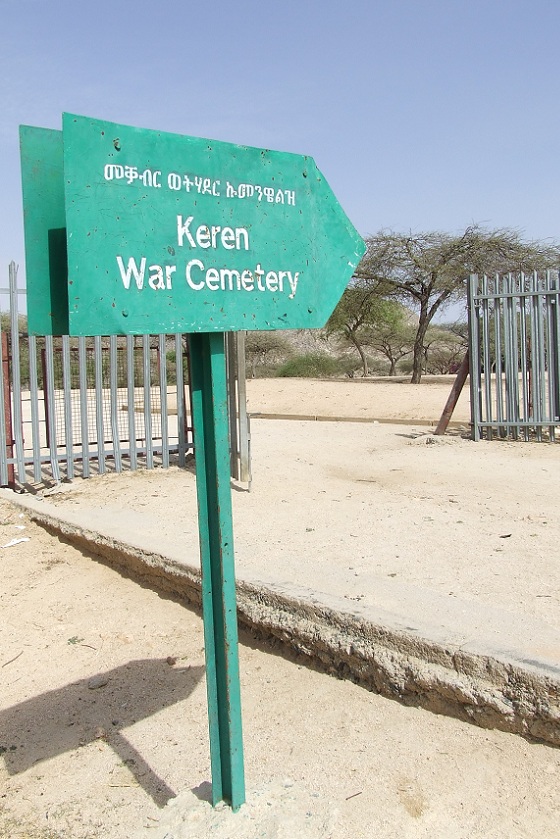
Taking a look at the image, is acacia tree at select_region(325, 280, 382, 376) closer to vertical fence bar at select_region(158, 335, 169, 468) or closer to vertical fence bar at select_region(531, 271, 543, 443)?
vertical fence bar at select_region(531, 271, 543, 443)

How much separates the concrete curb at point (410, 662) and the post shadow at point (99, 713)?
51 centimetres

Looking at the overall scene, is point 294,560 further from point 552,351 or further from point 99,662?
point 552,351

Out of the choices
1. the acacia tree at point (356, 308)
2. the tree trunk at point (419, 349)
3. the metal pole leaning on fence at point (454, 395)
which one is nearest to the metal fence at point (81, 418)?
the metal pole leaning on fence at point (454, 395)

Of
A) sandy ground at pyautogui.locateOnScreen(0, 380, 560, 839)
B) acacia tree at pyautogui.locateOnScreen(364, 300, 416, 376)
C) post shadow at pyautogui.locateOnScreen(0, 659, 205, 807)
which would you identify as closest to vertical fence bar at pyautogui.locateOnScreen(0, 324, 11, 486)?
sandy ground at pyautogui.locateOnScreen(0, 380, 560, 839)

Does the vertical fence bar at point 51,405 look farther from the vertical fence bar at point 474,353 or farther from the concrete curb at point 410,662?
the vertical fence bar at point 474,353

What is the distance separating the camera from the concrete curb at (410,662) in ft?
9.46

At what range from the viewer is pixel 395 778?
275cm

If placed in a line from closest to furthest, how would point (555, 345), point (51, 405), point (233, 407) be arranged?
point (233, 407) → point (51, 405) → point (555, 345)

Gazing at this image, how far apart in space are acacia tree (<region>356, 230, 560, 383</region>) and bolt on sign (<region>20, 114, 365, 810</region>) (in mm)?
21168

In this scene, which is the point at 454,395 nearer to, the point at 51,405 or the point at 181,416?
the point at 181,416

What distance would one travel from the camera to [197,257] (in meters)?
2.33

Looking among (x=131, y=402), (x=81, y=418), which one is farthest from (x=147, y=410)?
(x=81, y=418)

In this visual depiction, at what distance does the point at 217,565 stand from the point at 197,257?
988mm

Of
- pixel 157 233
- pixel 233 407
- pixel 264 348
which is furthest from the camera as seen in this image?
pixel 264 348
